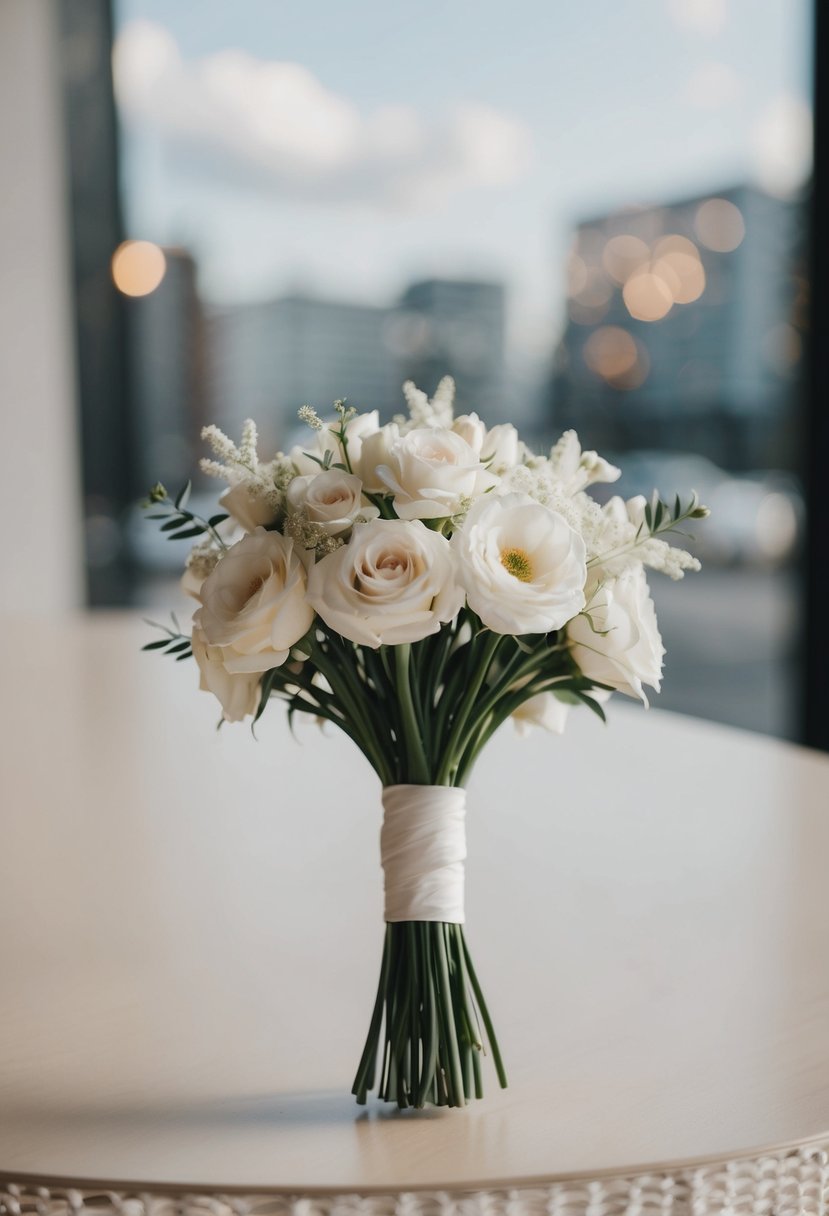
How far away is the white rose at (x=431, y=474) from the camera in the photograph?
70 centimetres

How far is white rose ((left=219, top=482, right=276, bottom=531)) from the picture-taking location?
76 centimetres

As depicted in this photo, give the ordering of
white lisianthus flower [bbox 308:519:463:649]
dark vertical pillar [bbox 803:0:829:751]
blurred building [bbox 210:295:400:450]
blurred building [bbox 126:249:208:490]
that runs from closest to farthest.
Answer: white lisianthus flower [bbox 308:519:463:649] → dark vertical pillar [bbox 803:0:829:751] → blurred building [bbox 210:295:400:450] → blurred building [bbox 126:249:208:490]

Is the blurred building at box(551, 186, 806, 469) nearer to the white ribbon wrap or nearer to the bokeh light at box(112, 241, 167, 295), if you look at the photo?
the bokeh light at box(112, 241, 167, 295)

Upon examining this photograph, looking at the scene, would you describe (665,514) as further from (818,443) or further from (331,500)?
(818,443)

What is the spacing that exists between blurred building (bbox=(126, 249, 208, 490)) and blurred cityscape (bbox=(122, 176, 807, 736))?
1.54 feet

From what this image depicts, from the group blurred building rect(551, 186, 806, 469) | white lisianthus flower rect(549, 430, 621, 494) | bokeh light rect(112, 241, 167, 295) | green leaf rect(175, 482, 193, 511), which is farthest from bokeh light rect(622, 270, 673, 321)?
green leaf rect(175, 482, 193, 511)

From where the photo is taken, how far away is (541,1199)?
0.73m

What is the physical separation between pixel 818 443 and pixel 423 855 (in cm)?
244

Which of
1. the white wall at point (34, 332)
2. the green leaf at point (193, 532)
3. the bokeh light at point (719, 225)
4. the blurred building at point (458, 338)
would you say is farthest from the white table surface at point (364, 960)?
the white wall at point (34, 332)

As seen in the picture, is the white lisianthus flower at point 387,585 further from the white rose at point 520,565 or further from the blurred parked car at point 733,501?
the blurred parked car at point 733,501

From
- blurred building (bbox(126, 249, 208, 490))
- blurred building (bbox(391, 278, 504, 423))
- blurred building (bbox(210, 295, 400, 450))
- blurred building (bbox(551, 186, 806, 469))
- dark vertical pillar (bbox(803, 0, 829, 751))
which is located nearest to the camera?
dark vertical pillar (bbox(803, 0, 829, 751))

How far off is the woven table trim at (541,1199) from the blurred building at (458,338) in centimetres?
297

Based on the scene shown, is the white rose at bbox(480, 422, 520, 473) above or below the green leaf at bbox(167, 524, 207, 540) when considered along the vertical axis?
above

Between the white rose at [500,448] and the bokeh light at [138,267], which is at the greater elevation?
the bokeh light at [138,267]
